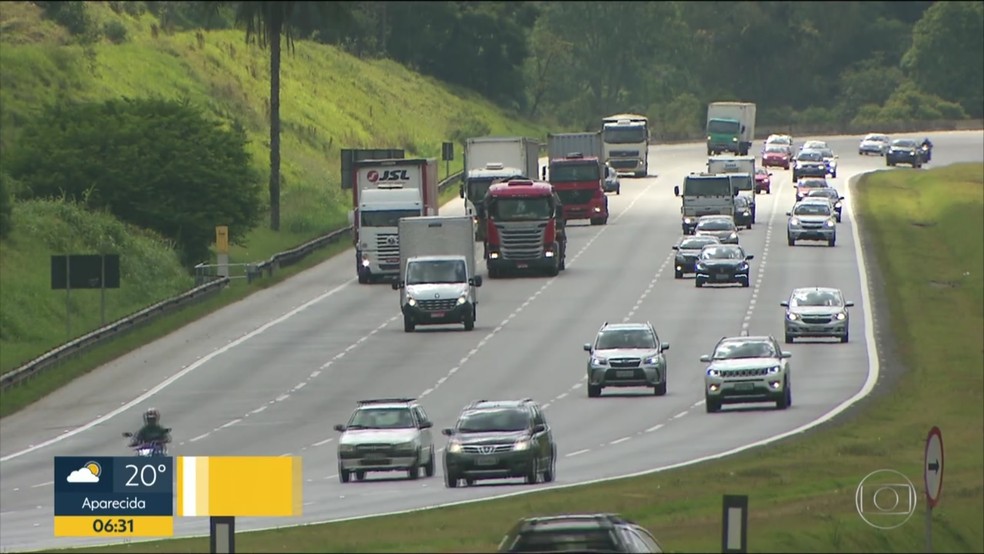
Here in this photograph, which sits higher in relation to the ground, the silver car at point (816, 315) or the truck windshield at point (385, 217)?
the truck windshield at point (385, 217)

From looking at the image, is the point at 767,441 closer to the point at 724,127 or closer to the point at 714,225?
the point at 714,225

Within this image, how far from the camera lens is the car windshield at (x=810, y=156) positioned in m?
123

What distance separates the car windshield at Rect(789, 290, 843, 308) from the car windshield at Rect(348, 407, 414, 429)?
24.4m

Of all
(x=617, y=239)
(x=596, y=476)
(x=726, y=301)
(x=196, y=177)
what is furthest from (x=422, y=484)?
(x=617, y=239)

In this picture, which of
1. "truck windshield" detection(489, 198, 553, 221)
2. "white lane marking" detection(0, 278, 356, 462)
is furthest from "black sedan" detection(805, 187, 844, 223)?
"white lane marking" detection(0, 278, 356, 462)

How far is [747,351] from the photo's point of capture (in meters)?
47.9

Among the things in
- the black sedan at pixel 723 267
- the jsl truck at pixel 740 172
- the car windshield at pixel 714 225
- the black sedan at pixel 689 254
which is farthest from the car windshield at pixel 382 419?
the jsl truck at pixel 740 172

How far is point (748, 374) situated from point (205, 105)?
222 feet

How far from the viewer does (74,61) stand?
335ft

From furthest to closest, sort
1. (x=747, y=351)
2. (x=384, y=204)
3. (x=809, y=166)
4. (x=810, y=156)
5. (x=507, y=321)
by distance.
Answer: (x=810, y=156) < (x=809, y=166) < (x=384, y=204) < (x=507, y=321) < (x=747, y=351)

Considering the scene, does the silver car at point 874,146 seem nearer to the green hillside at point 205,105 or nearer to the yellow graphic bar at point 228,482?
the green hillside at point 205,105

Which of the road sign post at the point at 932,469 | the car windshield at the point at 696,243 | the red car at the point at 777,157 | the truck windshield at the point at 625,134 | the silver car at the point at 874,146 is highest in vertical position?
the silver car at the point at 874,146

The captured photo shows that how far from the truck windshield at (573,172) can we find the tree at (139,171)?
15124mm

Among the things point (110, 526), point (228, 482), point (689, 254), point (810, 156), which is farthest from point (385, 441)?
point (810, 156)
